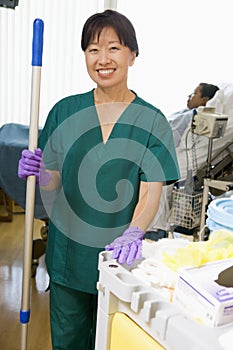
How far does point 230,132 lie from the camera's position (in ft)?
9.46

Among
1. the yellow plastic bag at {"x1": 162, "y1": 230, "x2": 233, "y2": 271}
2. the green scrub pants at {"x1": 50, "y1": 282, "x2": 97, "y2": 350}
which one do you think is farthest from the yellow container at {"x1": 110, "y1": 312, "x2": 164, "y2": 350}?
the green scrub pants at {"x1": 50, "y1": 282, "x2": 97, "y2": 350}

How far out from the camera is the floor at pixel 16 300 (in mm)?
1965

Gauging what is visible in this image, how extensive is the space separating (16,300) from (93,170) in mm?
1307

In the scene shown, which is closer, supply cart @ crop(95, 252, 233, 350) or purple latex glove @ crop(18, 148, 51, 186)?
supply cart @ crop(95, 252, 233, 350)

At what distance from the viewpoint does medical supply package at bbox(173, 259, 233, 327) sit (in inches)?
19.9

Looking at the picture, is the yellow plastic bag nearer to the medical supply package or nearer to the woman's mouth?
the medical supply package

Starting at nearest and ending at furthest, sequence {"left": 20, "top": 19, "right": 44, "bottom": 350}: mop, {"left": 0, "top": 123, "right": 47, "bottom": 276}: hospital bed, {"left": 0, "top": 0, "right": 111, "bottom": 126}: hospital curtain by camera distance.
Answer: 1. {"left": 20, "top": 19, "right": 44, "bottom": 350}: mop
2. {"left": 0, "top": 123, "right": 47, "bottom": 276}: hospital bed
3. {"left": 0, "top": 0, "right": 111, "bottom": 126}: hospital curtain

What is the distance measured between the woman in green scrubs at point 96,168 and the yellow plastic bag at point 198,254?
534 mm

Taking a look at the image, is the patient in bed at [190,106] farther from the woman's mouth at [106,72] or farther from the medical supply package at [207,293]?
the medical supply package at [207,293]

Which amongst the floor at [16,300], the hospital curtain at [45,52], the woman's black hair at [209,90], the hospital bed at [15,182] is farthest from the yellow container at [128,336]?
the hospital curtain at [45,52]

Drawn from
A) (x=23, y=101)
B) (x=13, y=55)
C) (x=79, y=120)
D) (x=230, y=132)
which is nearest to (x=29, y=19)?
(x=13, y=55)

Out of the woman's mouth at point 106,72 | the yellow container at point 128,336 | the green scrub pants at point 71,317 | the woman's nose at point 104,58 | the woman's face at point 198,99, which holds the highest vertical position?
the woman's nose at point 104,58

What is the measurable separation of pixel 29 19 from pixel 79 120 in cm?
282

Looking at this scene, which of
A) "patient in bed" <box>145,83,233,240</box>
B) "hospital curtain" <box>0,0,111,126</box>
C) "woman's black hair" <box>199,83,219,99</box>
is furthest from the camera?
"hospital curtain" <box>0,0,111,126</box>
